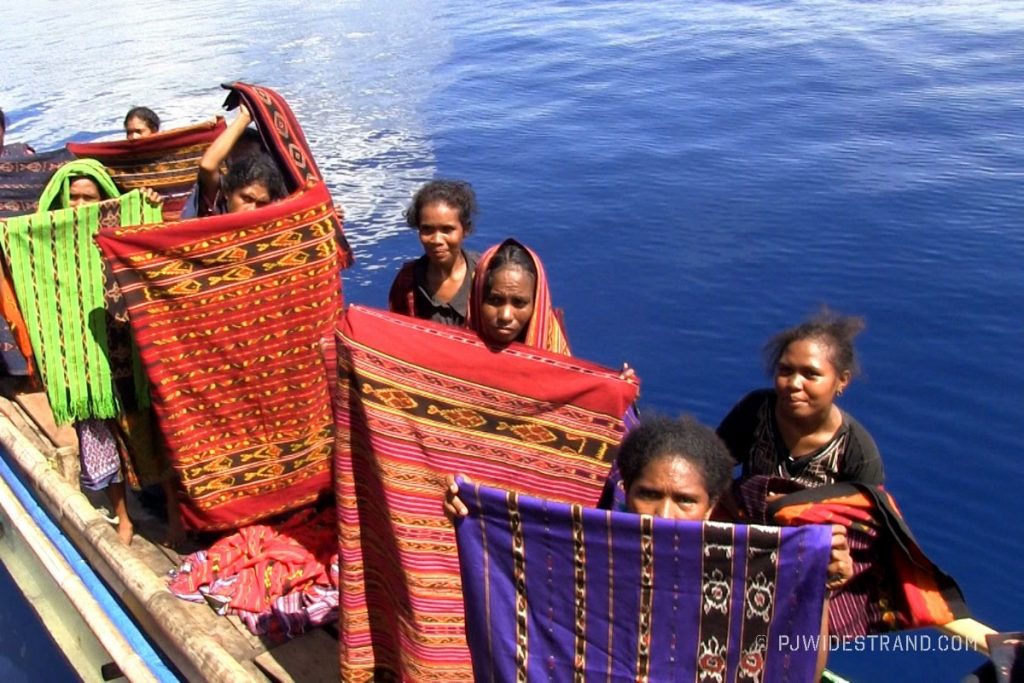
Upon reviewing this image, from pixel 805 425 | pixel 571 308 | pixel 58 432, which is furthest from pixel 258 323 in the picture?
pixel 571 308

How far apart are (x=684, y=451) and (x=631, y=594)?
0.30 meters

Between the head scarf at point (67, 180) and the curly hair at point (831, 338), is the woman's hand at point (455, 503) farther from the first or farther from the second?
the head scarf at point (67, 180)

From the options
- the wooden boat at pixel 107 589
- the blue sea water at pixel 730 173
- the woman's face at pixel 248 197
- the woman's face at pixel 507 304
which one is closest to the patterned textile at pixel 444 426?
the woman's face at pixel 507 304

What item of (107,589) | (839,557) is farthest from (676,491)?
(107,589)

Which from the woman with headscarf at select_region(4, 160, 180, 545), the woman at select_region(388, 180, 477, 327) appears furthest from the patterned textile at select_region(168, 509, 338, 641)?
the woman at select_region(388, 180, 477, 327)

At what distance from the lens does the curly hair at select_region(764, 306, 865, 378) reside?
237 centimetres

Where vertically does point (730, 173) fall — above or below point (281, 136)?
below

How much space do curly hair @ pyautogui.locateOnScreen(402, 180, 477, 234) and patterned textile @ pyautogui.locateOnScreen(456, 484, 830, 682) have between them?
1.48 meters

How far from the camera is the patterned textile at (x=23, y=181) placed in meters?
4.70

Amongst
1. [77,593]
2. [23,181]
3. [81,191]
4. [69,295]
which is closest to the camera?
[69,295]

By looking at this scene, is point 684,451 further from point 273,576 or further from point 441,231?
point 273,576

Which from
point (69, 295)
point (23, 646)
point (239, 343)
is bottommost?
point (23, 646)

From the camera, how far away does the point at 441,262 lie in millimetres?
3152

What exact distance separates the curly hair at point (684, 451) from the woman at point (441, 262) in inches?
46.3
